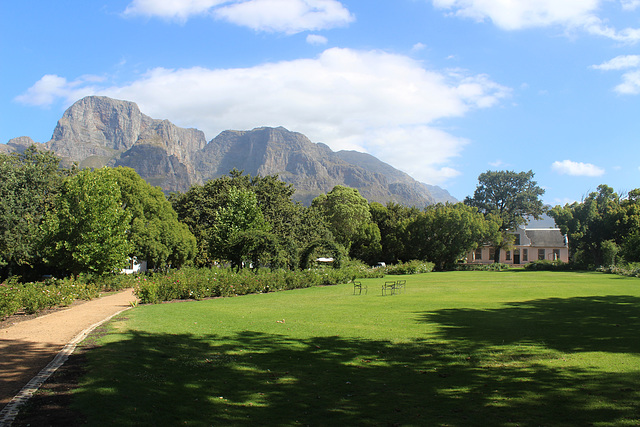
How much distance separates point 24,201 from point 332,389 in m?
34.2

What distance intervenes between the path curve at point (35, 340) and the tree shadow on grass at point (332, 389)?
37.6 inches

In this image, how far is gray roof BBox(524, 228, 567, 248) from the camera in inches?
2914

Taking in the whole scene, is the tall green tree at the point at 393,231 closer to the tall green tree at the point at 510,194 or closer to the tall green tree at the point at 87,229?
the tall green tree at the point at 510,194

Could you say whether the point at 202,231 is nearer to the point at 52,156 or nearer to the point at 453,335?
the point at 52,156

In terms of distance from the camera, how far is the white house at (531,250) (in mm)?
73875

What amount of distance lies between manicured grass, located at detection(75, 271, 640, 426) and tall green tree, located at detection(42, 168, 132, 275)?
1179 cm

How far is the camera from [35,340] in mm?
10109

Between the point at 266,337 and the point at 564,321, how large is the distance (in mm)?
8681

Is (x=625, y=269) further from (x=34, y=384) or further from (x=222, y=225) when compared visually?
(x=34, y=384)

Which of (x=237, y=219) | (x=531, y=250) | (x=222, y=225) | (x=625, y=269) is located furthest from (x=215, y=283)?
(x=531, y=250)

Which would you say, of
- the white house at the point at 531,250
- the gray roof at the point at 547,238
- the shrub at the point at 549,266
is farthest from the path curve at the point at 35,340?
the gray roof at the point at 547,238

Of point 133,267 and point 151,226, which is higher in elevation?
point 151,226

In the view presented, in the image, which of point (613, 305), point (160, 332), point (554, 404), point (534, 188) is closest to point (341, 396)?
point (554, 404)

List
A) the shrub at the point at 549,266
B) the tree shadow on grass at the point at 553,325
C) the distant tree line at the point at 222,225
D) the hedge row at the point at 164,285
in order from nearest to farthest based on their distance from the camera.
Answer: the tree shadow on grass at the point at 553,325
the hedge row at the point at 164,285
the distant tree line at the point at 222,225
the shrub at the point at 549,266
